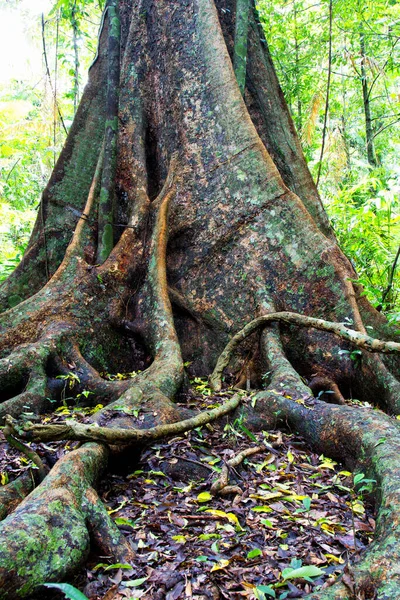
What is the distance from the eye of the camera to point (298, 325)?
175 inches

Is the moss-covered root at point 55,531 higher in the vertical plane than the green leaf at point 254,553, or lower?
higher

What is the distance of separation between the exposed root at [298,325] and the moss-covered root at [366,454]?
61cm

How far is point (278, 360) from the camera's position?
4.27m

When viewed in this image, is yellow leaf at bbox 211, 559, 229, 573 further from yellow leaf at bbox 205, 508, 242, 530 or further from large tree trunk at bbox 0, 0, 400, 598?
large tree trunk at bbox 0, 0, 400, 598

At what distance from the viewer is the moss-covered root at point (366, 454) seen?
189 cm

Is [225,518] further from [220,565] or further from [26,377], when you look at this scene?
[26,377]

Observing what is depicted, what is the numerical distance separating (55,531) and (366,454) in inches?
71.7

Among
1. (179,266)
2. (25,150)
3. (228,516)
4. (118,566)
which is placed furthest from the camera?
(25,150)

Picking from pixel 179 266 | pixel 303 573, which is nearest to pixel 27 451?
pixel 303 573

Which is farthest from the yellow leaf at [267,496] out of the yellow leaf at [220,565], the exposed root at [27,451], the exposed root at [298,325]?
the exposed root at [298,325]

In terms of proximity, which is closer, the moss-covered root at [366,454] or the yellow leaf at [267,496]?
the moss-covered root at [366,454]

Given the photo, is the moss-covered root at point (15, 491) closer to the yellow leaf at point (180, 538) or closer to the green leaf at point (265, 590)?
the yellow leaf at point (180, 538)

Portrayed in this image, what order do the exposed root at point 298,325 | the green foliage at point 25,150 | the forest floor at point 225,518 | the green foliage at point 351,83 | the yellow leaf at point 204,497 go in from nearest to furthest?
1. the forest floor at point 225,518
2. the yellow leaf at point 204,497
3. the exposed root at point 298,325
4. the green foliage at point 351,83
5. the green foliage at point 25,150

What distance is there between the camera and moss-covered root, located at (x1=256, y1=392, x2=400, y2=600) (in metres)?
1.89
